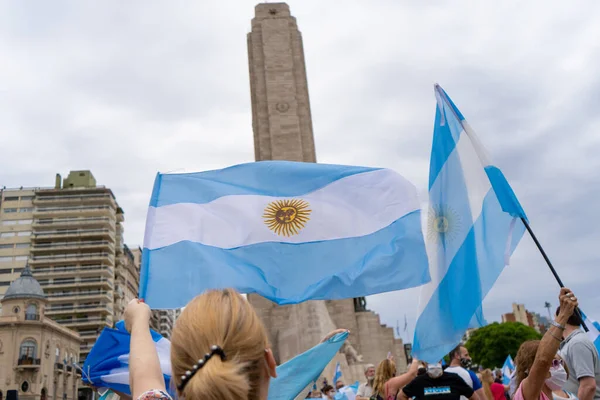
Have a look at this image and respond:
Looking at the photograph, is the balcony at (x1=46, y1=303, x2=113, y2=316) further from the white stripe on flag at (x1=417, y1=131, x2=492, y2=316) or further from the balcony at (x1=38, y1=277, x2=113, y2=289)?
the white stripe on flag at (x1=417, y1=131, x2=492, y2=316)

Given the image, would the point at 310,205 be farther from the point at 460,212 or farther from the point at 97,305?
the point at 97,305

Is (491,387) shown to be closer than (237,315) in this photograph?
No

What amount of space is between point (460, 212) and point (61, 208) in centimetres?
6421

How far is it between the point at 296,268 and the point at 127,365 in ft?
7.22

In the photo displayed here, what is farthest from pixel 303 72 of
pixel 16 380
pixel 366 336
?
pixel 16 380

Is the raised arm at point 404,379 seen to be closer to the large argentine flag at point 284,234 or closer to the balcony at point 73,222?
the large argentine flag at point 284,234

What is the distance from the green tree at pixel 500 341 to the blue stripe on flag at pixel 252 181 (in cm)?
6423

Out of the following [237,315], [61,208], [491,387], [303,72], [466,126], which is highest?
[61,208]

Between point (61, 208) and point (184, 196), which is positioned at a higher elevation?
point (61, 208)

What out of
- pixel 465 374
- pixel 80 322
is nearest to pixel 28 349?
pixel 80 322

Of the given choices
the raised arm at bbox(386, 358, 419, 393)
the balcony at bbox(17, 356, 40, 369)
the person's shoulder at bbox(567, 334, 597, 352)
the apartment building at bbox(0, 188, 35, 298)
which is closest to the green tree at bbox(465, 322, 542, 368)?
the balcony at bbox(17, 356, 40, 369)

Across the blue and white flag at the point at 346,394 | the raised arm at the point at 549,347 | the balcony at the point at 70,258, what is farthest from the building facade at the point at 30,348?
the raised arm at the point at 549,347

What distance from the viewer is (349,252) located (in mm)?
5883

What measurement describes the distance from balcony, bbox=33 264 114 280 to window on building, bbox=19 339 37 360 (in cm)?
1758
